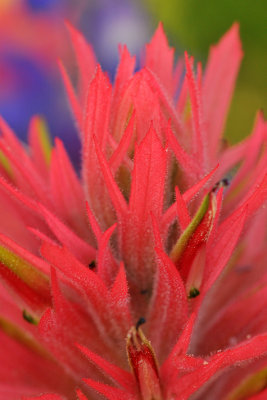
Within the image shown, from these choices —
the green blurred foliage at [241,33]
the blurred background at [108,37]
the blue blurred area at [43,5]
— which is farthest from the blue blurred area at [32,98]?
the green blurred foliage at [241,33]

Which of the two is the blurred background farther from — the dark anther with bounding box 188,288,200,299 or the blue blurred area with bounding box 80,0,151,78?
the dark anther with bounding box 188,288,200,299

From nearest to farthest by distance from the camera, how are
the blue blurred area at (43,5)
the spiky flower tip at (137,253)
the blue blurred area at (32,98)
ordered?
the spiky flower tip at (137,253) < the blue blurred area at (32,98) < the blue blurred area at (43,5)

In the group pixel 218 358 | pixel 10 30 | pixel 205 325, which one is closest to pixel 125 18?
pixel 10 30

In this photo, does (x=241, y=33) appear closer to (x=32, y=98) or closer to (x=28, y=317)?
(x=32, y=98)

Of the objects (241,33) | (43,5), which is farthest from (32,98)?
(241,33)

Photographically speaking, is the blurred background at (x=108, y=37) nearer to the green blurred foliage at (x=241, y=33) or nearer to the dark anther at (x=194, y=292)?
the green blurred foliage at (x=241, y=33)

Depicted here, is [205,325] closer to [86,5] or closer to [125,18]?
[125,18]

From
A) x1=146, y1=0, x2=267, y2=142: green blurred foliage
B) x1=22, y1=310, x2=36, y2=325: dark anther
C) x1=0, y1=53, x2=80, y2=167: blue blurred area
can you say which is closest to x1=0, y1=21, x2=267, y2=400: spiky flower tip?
x1=22, y1=310, x2=36, y2=325: dark anther

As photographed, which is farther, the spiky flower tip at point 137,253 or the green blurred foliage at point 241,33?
the green blurred foliage at point 241,33
